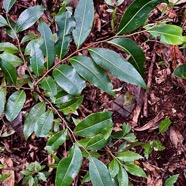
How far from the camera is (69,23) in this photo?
112cm

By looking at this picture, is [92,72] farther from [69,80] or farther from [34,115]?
[34,115]

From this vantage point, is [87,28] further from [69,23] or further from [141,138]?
[141,138]

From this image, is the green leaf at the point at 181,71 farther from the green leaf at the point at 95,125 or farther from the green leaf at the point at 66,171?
the green leaf at the point at 66,171

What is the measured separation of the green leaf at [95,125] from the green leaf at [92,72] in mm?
149

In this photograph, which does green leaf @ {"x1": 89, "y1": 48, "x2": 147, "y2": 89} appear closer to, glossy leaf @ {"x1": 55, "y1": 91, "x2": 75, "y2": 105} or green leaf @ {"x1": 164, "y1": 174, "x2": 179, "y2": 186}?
glossy leaf @ {"x1": 55, "y1": 91, "x2": 75, "y2": 105}

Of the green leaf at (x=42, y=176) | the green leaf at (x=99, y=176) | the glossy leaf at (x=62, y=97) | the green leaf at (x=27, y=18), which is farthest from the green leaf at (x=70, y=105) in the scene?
the green leaf at (x=42, y=176)

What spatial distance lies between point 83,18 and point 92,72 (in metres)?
0.19

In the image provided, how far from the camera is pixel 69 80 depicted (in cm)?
113

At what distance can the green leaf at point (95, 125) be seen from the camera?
4.03ft

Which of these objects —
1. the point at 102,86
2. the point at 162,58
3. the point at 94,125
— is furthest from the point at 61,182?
the point at 162,58

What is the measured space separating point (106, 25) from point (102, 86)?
818mm

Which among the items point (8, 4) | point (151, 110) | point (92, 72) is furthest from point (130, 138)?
point (8, 4)

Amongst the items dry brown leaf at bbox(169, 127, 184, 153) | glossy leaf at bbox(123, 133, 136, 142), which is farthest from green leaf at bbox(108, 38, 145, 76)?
dry brown leaf at bbox(169, 127, 184, 153)

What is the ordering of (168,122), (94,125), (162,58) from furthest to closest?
(162,58) → (168,122) → (94,125)
